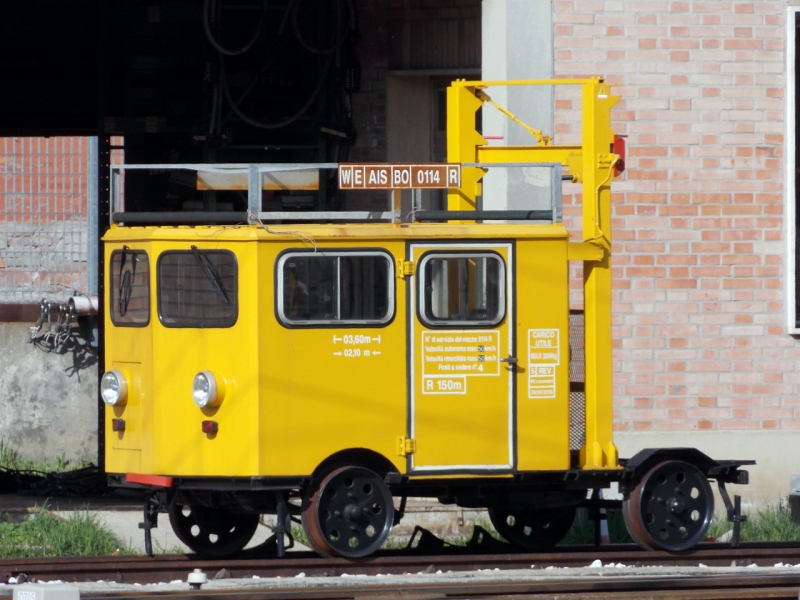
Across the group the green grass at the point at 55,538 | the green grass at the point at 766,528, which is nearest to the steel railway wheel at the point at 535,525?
the green grass at the point at 766,528

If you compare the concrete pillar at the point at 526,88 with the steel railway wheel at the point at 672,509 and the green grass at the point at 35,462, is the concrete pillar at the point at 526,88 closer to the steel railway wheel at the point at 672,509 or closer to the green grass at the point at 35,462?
the steel railway wheel at the point at 672,509

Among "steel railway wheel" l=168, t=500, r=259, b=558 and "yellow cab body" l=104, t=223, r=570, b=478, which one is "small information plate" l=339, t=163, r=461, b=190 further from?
"steel railway wheel" l=168, t=500, r=259, b=558

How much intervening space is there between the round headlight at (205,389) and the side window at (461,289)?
1281 millimetres

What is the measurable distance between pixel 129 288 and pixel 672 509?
367 centimetres

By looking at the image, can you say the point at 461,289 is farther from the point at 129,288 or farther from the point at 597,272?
the point at 129,288

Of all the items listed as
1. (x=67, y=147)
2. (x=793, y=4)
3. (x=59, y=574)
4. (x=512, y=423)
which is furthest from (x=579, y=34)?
(x=67, y=147)

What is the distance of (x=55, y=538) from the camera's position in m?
9.78

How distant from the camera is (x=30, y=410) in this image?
15.8 metres

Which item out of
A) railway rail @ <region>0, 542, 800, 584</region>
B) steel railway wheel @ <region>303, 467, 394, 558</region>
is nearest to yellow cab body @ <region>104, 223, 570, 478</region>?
steel railway wheel @ <region>303, 467, 394, 558</region>

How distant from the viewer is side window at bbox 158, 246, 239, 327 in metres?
7.97

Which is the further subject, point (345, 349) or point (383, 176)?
point (383, 176)

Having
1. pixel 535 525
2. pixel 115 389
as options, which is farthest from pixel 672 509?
pixel 115 389

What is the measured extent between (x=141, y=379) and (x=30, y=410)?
820 cm

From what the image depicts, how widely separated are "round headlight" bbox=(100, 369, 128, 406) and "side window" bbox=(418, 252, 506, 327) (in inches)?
72.1
